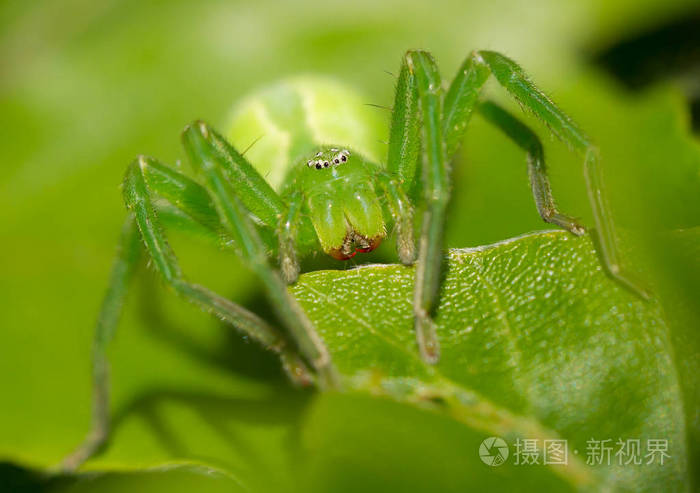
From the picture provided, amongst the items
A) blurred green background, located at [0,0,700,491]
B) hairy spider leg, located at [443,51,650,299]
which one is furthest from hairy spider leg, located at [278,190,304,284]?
hairy spider leg, located at [443,51,650,299]

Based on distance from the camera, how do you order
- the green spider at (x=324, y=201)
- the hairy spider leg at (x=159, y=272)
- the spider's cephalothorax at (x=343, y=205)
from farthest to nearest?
the spider's cephalothorax at (x=343, y=205), the hairy spider leg at (x=159, y=272), the green spider at (x=324, y=201)

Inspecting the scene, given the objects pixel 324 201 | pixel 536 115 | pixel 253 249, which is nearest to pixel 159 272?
pixel 253 249

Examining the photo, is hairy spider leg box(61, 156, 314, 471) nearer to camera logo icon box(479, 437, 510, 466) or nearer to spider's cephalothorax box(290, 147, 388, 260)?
spider's cephalothorax box(290, 147, 388, 260)

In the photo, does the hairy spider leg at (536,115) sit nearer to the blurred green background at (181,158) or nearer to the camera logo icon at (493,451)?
the blurred green background at (181,158)

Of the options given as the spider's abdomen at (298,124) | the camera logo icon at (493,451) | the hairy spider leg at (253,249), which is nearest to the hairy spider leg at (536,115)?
the camera logo icon at (493,451)

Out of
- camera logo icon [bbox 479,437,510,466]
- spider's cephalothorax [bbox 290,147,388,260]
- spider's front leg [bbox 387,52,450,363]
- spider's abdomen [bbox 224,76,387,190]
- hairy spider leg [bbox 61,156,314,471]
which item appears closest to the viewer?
camera logo icon [bbox 479,437,510,466]

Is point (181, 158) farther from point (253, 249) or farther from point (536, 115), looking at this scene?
point (536, 115)
